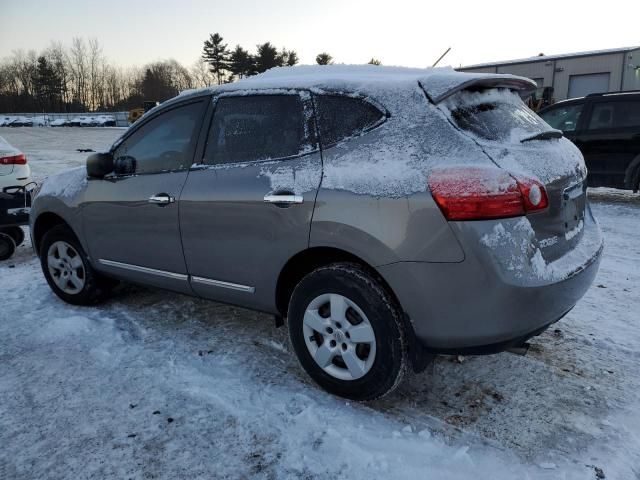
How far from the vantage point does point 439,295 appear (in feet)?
7.81

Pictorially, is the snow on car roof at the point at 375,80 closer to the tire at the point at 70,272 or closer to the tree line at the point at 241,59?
the tire at the point at 70,272

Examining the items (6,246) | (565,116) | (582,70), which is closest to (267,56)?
(582,70)

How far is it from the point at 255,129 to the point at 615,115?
8.21 metres

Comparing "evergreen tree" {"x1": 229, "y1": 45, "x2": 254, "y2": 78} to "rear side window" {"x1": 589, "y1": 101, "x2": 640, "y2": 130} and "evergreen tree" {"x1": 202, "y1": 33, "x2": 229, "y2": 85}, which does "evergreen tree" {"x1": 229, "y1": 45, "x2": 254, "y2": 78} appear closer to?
"evergreen tree" {"x1": 202, "y1": 33, "x2": 229, "y2": 85}

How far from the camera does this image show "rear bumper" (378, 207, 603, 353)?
2.27 meters

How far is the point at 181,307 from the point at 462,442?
8.65ft

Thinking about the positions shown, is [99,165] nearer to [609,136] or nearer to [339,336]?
[339,336]

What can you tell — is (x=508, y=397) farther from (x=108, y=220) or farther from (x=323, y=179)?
(x=108, y=220)

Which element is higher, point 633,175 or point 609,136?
point 609,136

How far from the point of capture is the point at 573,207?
2791 millimetres

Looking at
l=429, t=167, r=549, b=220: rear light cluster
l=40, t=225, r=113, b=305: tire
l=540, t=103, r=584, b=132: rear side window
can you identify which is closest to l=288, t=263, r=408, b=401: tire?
l=429, t=167, r=549, b=220: rear light cluster

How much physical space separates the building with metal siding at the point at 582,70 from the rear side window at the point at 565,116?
19.0 metres

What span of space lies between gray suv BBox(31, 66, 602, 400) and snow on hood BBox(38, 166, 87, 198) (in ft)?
2.56

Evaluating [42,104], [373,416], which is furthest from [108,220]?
[42,104]
